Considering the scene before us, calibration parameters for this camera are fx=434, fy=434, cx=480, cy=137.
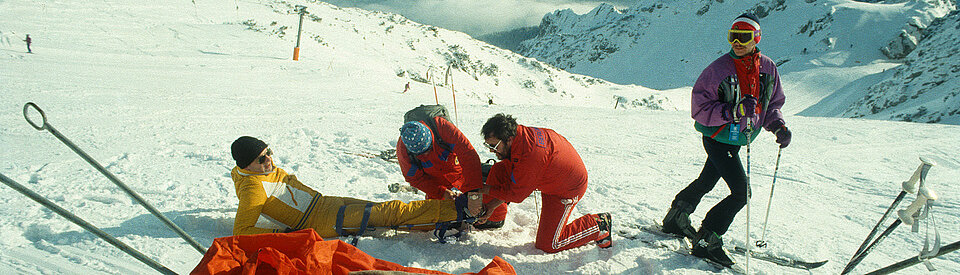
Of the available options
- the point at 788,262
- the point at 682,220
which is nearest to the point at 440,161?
the point at 682,220

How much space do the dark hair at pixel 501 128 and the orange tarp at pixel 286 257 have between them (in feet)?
3.05

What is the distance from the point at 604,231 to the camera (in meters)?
3.47

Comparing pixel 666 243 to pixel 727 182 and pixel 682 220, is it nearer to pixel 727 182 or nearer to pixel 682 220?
pixel 682 220

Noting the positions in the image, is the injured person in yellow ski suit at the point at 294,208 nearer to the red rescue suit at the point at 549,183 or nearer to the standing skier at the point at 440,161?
the standing skier at the point at 440,161

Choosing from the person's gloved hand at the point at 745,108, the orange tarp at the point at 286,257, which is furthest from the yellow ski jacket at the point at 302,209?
the person's gloved hand at the point at 745,108

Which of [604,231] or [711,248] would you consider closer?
[711,248]

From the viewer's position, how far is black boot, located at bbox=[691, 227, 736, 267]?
321cm

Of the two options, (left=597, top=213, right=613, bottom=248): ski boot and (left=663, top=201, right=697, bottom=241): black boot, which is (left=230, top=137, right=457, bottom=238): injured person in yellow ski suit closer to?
(left=597, top=213, right=613, bottom=248): ski boot

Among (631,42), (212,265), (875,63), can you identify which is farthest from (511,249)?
(631,42)

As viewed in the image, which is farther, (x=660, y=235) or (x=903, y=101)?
(x=903, y=101)

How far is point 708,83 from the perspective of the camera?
9.93 feet

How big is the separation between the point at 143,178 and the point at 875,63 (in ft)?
250

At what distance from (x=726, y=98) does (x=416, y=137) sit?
231 centimetres

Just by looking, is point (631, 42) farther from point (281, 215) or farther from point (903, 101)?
point (281, 215)
